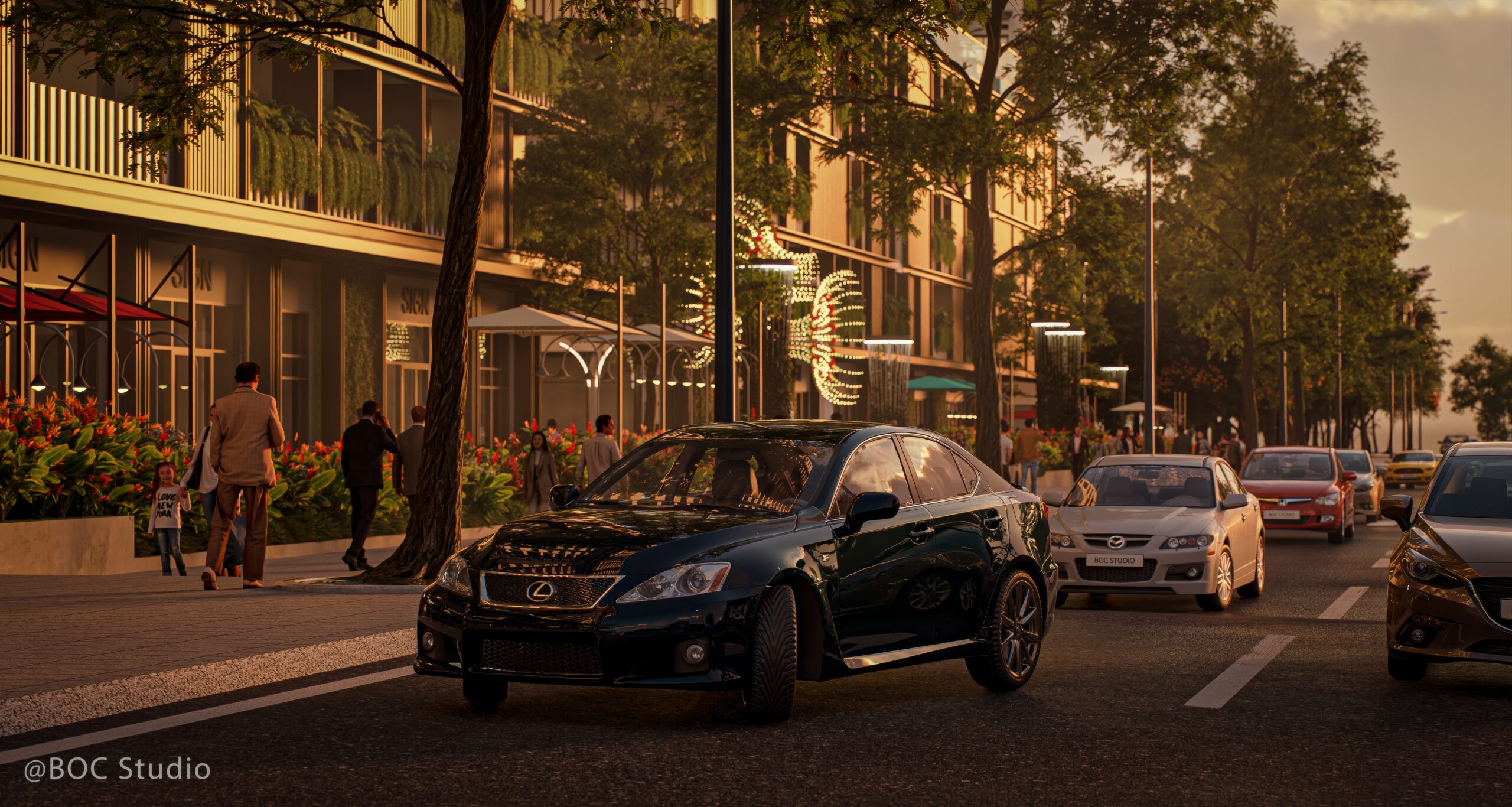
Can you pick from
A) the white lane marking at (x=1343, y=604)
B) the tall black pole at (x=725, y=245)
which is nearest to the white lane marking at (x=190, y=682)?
the tall black pole at (x=725, y=245)

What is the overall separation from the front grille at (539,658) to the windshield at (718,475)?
4.43 feet

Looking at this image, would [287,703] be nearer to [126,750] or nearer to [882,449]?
[126,750]

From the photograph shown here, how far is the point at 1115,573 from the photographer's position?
15.4 metres

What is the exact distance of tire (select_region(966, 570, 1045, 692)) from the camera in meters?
9.96

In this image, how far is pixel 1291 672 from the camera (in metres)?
10.9

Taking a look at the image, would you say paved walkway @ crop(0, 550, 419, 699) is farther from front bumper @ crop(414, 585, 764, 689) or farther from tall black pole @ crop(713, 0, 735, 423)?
tall black pole @ crop(713, 0, 735, 423)

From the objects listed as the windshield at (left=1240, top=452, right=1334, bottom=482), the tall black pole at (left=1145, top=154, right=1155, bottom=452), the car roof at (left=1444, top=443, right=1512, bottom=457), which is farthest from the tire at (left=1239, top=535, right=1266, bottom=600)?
the tall black pole at (left=1145, top=154, right=1155, bottom=452)

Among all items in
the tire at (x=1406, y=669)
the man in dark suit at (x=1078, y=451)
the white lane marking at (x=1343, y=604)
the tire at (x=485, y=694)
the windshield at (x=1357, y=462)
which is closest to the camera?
the tire at (x=485, y=694)

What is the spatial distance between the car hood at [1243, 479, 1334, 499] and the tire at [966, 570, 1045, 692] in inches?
641

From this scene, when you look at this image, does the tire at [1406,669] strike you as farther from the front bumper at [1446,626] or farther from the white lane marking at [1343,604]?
the white lane marking at [1343,604]

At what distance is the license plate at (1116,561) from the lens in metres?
15.3

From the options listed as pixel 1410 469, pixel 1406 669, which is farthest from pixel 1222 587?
pixel 1410 469

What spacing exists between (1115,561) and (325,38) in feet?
30.2

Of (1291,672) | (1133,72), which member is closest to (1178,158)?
(1133,72)
